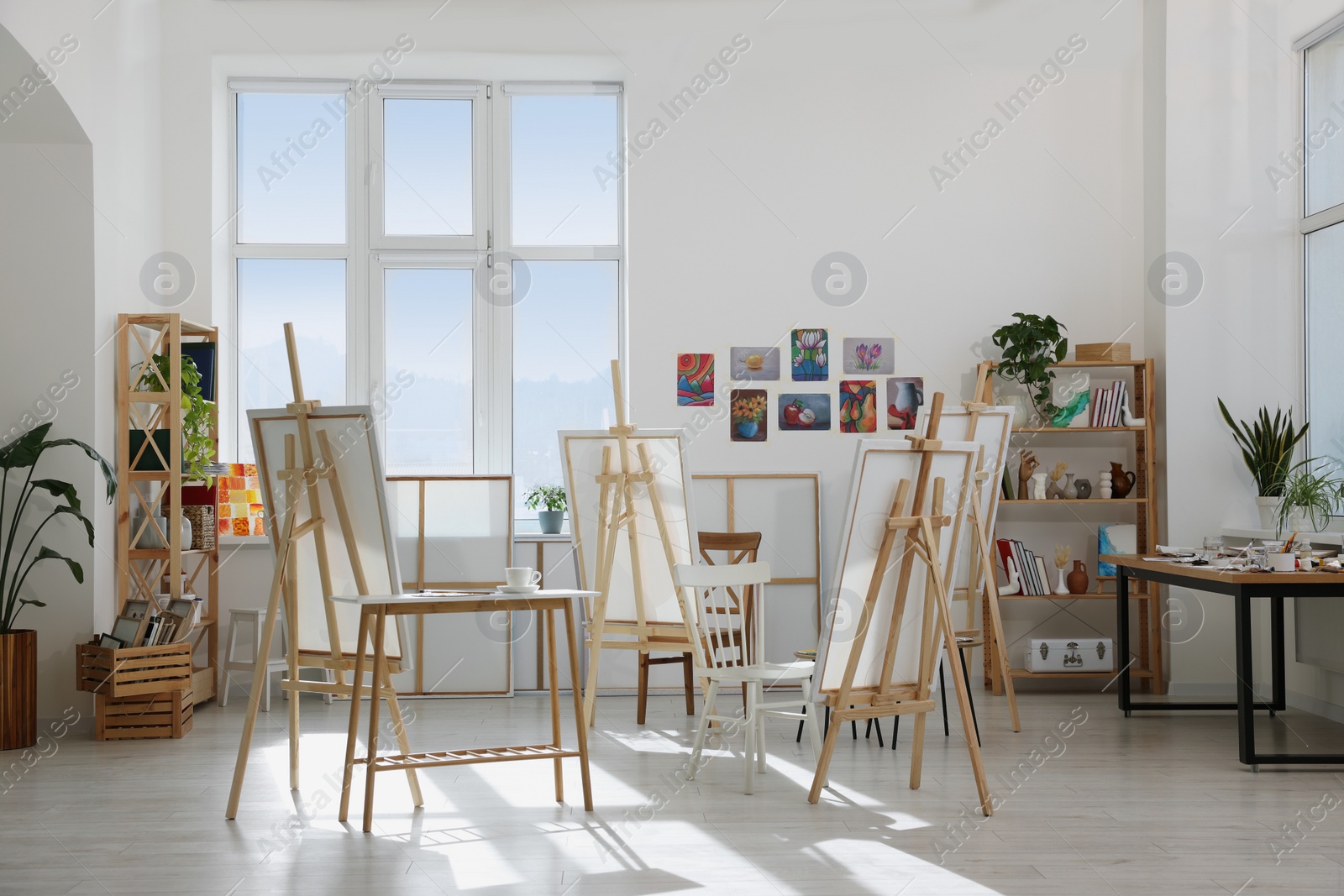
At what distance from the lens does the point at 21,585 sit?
5.09 m

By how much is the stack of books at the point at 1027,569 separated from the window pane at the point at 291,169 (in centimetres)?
462

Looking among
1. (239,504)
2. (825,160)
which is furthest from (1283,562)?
(239,504)

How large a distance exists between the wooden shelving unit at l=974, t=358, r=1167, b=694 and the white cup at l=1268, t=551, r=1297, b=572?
64.0 inches

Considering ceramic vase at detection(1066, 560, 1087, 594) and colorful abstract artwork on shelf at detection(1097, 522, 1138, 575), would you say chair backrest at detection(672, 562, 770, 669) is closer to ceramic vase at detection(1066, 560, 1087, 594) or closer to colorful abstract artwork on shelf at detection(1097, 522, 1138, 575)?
ceramic vase at detection(1066, 560, 1087, 594)

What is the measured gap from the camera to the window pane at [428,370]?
268 inches

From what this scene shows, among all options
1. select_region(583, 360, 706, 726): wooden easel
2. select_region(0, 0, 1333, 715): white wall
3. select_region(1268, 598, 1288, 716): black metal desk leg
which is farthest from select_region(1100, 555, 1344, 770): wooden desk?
select_region(583, 360, 706, 726): wooden easel

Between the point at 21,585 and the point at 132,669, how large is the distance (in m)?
0.67

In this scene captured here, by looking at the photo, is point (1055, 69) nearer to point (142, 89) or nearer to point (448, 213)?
point (448, 213)

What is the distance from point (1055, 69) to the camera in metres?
6.64

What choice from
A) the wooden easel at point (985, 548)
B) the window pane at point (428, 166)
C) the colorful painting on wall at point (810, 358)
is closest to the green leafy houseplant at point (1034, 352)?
the wooden easel at point (985, 548)

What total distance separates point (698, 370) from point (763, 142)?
1492mm

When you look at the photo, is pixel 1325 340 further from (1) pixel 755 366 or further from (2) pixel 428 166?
(2) pixel 428 166

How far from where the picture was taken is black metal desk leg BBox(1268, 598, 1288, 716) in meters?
5.08

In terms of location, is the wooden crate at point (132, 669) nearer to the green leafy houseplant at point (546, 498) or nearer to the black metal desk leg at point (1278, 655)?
the green leafy houseplant at point (546, 498)
